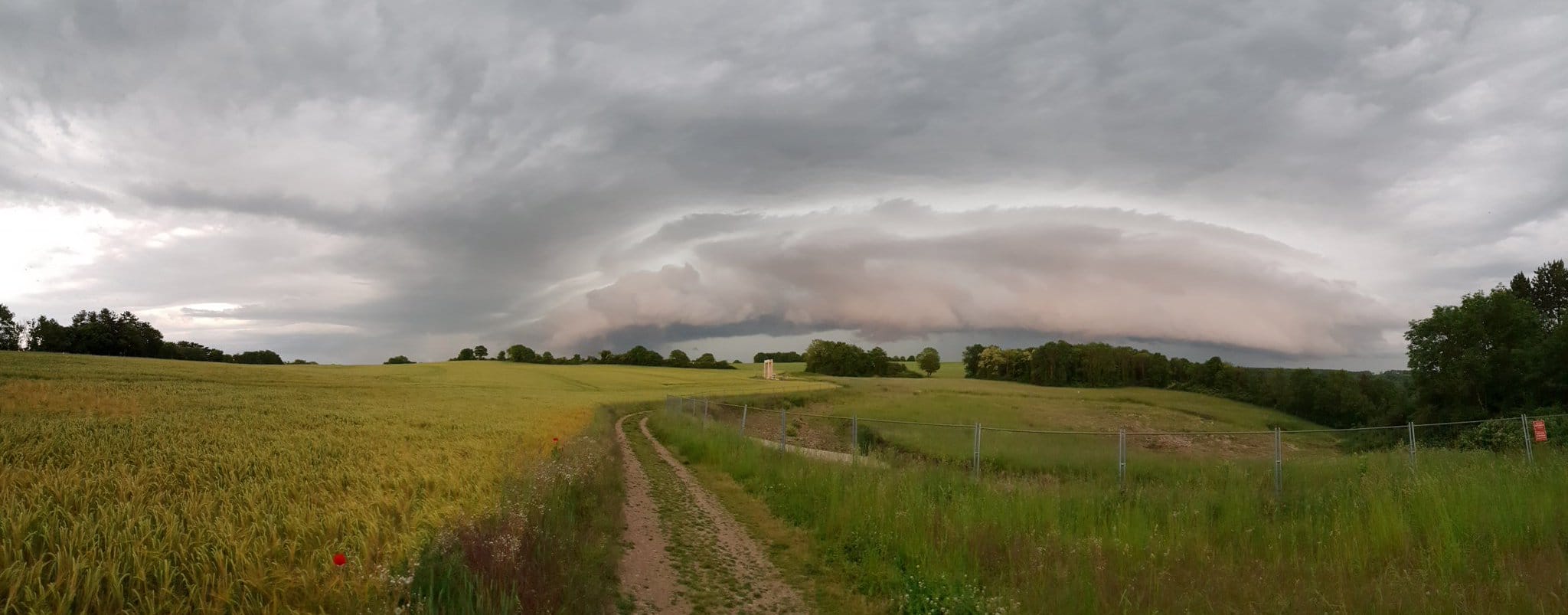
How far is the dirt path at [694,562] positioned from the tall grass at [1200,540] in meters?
1.08

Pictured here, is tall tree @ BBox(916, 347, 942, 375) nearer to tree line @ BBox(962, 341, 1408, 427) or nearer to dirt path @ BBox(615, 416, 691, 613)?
tree line @ BBox(962, 341, 1408, 427)

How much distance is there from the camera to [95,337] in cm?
5644

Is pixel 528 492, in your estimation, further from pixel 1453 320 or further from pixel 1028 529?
pixel 1453 320

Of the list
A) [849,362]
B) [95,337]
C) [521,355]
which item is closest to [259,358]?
[95,337]

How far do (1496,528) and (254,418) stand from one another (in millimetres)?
19397

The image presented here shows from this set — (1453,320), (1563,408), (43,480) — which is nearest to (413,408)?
(43,480)

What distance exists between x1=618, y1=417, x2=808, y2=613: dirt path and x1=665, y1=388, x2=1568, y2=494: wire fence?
4025 mm

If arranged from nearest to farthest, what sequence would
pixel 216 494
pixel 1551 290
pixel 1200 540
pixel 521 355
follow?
1. pixel 216 494
2. pixel 1200 540
3. pixel 1551 290
4. pixel 521 355

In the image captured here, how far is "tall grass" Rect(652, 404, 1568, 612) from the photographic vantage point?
6.25 meters

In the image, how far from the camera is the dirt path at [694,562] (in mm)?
7074

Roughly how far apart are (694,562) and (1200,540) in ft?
21.1

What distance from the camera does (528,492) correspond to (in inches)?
344

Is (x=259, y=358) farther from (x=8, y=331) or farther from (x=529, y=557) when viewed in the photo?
(x=529, y=557)

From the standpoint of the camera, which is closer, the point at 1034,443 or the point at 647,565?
the point at 647,565
